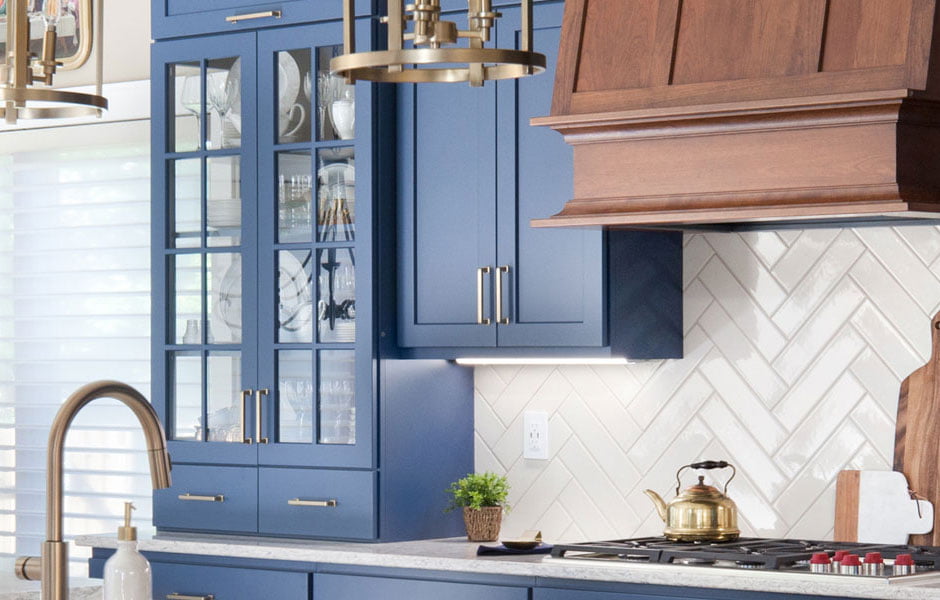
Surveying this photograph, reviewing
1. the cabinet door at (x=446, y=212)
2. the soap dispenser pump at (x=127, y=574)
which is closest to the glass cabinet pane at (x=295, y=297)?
the cabinet door at (x=446, y=212)

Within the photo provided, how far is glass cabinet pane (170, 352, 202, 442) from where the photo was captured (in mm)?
4477

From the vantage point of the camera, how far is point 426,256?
4.20 metres

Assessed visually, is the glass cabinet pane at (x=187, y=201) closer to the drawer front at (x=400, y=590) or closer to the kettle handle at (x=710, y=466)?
the drawer front at (x=400, y=590)

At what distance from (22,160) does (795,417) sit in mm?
2997

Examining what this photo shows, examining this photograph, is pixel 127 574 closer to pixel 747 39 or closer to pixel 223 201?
pixel 747 39

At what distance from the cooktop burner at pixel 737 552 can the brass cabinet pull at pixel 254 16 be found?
1.70m

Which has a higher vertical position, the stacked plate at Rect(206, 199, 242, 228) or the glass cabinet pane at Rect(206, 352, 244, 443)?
the stacked plate at Rect(206, 199, 242, 228)

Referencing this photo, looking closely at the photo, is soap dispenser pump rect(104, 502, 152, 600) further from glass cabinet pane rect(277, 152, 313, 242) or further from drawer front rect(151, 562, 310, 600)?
glass cabinet pane rect(277, 152, 313, 242)

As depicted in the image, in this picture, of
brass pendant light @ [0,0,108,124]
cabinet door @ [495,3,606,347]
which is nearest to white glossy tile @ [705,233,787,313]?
cabinet door @ [495,3,606,347]

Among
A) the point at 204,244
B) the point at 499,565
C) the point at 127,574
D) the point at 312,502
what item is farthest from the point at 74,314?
the point at 127,574

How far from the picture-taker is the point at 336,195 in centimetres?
427

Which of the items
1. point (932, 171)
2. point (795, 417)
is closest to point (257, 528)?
point (795, 417)

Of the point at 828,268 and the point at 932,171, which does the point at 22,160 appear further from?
the point at 932,171

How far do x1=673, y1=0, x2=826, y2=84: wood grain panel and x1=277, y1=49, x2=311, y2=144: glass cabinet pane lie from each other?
3.83 ft
